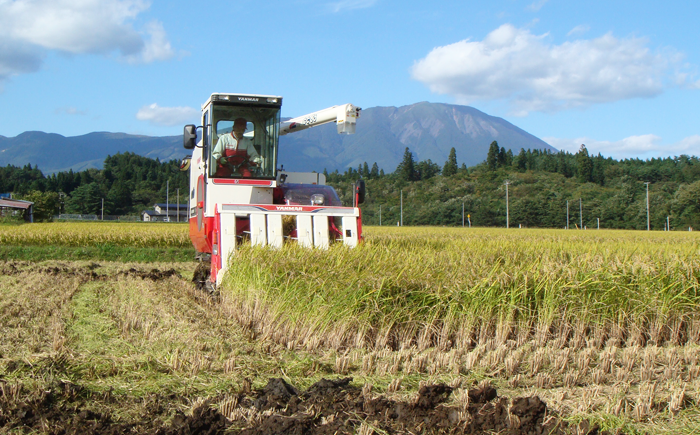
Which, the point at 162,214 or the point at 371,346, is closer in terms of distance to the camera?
the point at 371,346

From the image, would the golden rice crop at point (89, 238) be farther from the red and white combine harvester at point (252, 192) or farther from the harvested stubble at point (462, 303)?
A: the harvested stubble at point (462, 303)

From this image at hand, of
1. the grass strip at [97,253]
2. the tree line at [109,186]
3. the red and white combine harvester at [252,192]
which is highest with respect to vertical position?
the tree line at [109,186]

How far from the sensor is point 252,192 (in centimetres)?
903

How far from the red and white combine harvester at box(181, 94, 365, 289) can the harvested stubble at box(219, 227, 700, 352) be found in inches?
63.2

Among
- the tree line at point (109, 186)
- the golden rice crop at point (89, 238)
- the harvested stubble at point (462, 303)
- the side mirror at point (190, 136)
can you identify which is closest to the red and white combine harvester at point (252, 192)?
the side mirror at point (190, 136)

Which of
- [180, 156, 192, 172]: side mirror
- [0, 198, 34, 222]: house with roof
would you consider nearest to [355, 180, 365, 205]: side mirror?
[180, 156, 192, 172]: side mirror

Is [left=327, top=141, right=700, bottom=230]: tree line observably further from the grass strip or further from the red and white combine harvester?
the red and white combine harvester

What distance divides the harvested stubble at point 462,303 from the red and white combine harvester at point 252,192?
160 cm

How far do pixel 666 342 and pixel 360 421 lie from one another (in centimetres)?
400

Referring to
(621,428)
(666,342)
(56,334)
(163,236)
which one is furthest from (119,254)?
(621,428)

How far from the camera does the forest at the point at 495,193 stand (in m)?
69.6

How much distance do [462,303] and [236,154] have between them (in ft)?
16.0

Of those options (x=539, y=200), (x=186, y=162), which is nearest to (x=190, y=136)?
(x=186, y=162)

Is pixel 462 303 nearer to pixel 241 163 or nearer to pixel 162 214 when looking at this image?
pixel 241 163
